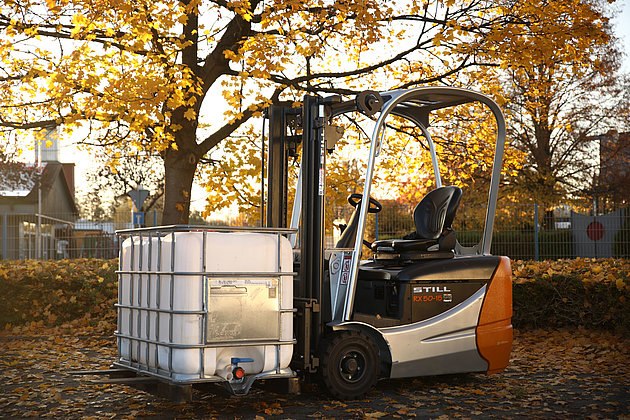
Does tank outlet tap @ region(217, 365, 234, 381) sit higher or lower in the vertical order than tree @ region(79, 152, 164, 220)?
lower

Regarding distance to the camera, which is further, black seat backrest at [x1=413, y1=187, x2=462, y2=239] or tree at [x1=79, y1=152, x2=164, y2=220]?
tree at [x1=79, y1=152, x2=164, y2=220]

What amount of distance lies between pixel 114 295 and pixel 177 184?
238 cm

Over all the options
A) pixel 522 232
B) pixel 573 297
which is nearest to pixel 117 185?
pixel 522 232

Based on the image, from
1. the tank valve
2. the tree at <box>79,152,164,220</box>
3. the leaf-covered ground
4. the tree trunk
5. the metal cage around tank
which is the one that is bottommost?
the leaf-covered ground

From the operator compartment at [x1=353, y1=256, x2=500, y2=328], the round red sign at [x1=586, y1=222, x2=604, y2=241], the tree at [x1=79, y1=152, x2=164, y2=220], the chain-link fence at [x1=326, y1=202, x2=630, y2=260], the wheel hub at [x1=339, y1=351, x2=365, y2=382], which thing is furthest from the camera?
the tree at [x1=79, y1=152, x2=164, y2=220]

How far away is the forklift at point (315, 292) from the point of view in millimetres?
5648

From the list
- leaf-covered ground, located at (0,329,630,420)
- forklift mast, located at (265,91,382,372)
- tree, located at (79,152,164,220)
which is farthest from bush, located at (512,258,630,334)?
tree, located at (79,152,164,220)

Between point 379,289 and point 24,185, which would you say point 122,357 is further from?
point 24,185

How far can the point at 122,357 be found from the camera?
6.65 metres

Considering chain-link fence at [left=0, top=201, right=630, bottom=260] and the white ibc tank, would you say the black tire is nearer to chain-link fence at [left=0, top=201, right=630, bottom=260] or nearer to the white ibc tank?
the white ibc tank

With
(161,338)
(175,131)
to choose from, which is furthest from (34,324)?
(161,338)

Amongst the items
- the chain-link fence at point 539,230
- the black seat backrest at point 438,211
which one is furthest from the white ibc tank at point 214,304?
the chain-link fence at point 539,230

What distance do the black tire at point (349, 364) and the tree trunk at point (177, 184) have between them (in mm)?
7721

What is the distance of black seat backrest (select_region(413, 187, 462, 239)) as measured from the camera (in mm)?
7301
